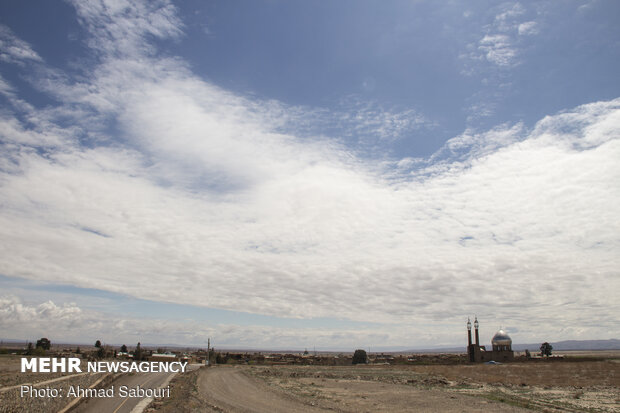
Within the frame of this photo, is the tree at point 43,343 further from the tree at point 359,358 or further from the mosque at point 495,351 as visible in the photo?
the mosque at point 495,351

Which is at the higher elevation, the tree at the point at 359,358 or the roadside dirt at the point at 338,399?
the roadside dirt at the point at 338,399

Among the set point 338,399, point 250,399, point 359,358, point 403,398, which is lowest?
point 359,358

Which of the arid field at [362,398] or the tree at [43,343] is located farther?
the tree at [43,343]

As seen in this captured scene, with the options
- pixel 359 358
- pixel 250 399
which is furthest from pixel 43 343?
pixel 250 399

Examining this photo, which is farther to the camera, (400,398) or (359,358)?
(359,358)

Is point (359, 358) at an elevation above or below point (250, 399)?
below

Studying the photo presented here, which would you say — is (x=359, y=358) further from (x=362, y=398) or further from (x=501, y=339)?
(x=362, y=398)

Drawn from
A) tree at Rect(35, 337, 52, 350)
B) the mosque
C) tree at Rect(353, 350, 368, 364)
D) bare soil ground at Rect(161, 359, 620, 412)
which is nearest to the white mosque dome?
the mosque

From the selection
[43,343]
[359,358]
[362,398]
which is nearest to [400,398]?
[362,398]

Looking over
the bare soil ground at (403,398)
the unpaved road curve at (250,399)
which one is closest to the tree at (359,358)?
the bare soil ground at (403,398)

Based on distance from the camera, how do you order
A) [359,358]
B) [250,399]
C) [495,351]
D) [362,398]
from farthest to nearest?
[359,358] → [495,351] → [362,398] → [250,399]

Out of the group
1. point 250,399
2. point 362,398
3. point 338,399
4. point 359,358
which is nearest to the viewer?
point 250,399

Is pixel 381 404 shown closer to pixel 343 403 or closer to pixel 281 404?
pixel 343 403

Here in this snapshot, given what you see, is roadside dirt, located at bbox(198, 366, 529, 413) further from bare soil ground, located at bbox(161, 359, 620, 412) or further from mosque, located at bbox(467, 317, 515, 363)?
mosque, located at bbox(467, 317, 515, 363)
